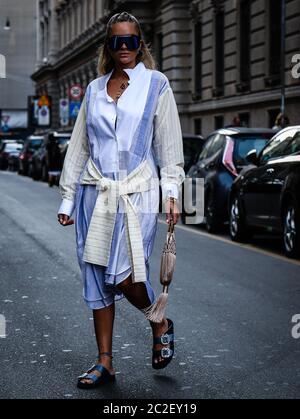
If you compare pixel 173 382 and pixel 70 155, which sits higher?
pixel 70 155

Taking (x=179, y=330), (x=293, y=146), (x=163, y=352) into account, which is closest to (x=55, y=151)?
(x=293, y=146)

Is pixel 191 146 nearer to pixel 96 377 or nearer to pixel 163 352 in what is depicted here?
pixel 163 352

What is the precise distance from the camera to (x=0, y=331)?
26.5ft

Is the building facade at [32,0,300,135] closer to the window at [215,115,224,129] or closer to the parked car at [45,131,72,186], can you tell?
the window at [215,115,224,129]

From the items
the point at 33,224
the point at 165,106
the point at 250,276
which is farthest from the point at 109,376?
the point at 33,224

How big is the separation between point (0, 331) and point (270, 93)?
24.9 meters

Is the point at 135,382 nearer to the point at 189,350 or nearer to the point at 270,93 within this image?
the point at 189,350

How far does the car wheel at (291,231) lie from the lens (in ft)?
42.6

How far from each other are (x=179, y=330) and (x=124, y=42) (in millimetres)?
2586

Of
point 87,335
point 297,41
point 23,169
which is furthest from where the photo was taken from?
point 23,169

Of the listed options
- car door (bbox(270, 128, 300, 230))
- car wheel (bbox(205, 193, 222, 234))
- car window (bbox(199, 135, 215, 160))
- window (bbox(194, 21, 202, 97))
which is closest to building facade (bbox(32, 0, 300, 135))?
window (bbox(194, 21, 202, 97))

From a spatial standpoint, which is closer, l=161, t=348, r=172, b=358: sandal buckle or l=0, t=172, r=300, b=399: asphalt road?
l=0, t=172, r=300, b=399: asphalt road

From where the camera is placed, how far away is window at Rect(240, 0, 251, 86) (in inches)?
1378

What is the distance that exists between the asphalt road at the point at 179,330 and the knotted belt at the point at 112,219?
2.21ft
